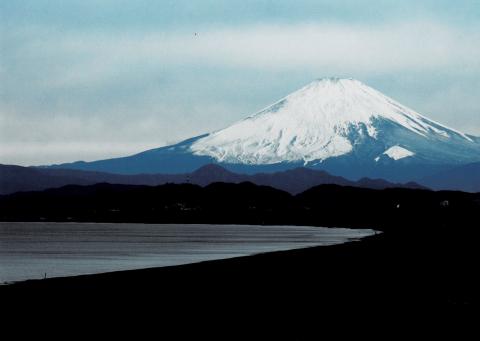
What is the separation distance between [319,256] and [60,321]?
103 ft

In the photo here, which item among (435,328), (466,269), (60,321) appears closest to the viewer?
(435,328)

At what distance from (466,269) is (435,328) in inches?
679

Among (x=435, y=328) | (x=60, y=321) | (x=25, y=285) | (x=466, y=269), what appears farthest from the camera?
(x=466, y=269)

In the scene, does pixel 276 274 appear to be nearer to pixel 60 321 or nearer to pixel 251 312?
pixel 251 312

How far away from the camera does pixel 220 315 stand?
25953 millimetres

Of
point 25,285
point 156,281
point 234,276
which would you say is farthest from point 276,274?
point 25,285

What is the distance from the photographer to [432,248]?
2303 inches

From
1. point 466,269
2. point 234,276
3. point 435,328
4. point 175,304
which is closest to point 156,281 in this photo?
Answer: point 234,276

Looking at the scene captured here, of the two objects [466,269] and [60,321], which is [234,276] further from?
[60,321]

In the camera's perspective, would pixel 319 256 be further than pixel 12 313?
Yes

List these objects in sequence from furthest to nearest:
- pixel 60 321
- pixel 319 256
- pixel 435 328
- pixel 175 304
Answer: pixel 319 256 → pixel 175 304 → pixel 60 321 → pixel 435 328

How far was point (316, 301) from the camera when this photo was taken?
1141 inches

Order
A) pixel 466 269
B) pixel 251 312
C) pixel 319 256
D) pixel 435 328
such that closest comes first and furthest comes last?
pixel 435 328, pixel 251 312, pixel 466 269, pixel 319 256

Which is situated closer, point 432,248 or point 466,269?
point 466,269
